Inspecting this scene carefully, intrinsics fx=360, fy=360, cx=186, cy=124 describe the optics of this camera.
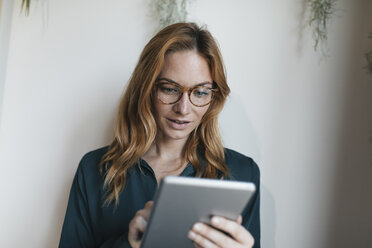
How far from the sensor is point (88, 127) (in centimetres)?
169

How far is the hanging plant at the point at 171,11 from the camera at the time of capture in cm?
161

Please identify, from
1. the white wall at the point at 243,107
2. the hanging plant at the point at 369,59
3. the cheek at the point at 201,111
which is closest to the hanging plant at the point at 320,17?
the white wall at the point at 243,107

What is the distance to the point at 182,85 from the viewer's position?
4.08 feet

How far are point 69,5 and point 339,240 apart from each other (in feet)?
5.23

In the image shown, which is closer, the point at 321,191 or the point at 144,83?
the point at 144,83

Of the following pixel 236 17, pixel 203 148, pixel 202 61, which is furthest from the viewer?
pixel 236 17

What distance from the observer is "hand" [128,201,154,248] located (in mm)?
962

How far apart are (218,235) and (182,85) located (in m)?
0.55

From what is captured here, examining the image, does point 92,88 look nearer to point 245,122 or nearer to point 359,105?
point 245,122

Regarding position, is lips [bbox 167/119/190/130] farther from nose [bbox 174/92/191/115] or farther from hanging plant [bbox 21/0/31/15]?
hanging plant [bbox 21/0/31/15]

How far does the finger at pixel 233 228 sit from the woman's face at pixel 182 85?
1.55 ft

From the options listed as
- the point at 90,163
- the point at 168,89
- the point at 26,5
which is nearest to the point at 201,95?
the point at 168,89

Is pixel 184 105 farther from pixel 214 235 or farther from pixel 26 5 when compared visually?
pixel 26 5

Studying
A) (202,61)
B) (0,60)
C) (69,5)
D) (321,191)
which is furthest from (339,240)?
(0,60)
